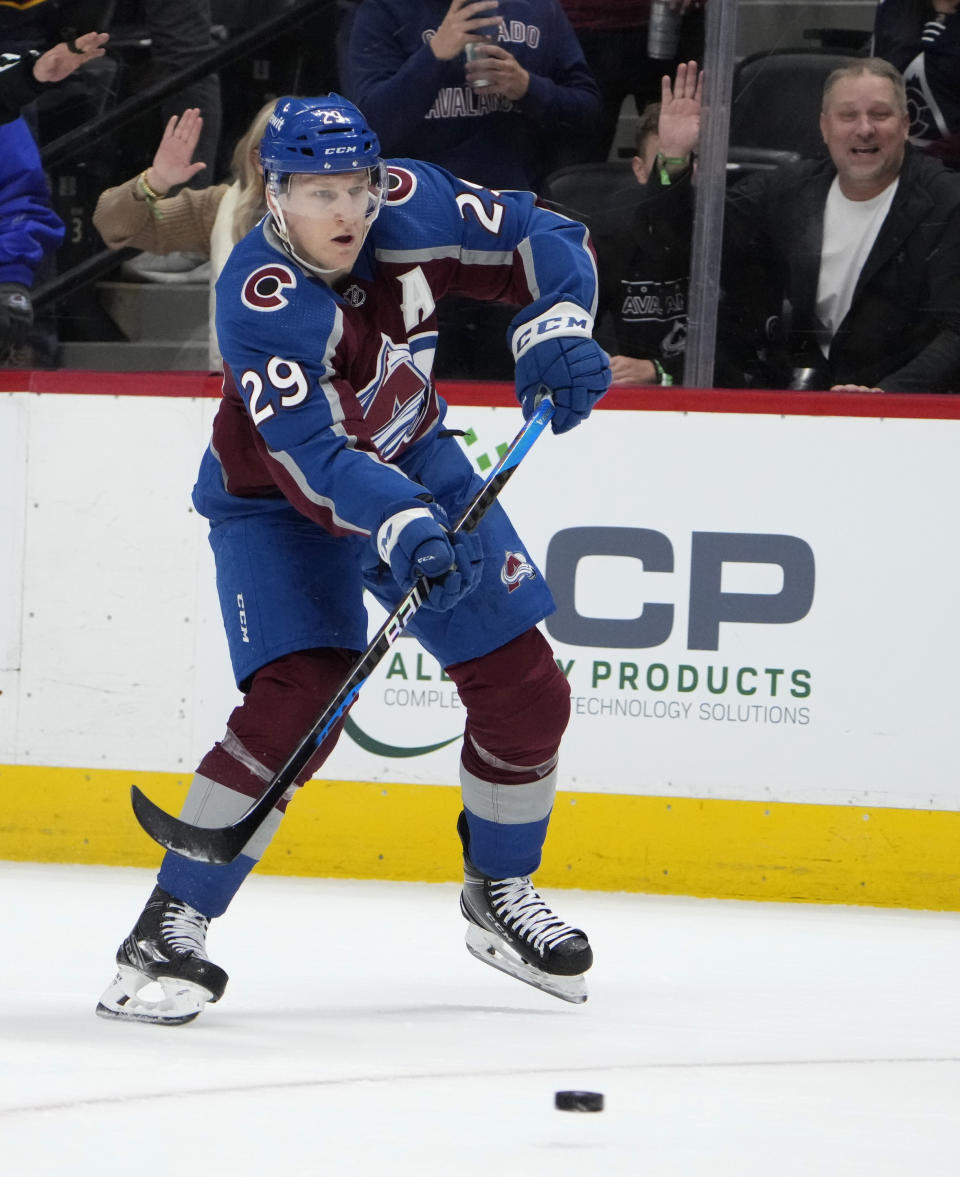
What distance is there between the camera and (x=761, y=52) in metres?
3.26

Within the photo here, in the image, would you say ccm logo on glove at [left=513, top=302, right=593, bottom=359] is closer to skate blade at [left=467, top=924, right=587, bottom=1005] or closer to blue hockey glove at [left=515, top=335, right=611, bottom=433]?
blue hockey glove at [left=515, top=335, right=611, bottom=433]

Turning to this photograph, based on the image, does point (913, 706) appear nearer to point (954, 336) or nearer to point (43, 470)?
point (954, 336)

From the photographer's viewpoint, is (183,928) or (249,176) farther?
(249,176)

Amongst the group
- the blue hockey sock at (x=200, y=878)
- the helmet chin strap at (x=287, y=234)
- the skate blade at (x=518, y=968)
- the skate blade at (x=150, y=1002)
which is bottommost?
the skate blade at (x=518, y=968)

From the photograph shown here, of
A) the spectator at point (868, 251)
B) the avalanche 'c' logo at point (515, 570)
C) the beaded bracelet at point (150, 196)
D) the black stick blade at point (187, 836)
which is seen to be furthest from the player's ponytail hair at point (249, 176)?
the black stick blade at point (187, 836)

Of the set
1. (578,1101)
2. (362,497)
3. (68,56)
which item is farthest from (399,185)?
(68,56)

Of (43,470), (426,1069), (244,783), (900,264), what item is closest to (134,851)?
(43,470)

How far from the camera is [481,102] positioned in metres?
3.36

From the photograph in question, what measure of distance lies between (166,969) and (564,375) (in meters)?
0.95

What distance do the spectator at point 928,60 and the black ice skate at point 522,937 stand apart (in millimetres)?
1632

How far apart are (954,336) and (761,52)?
650mm

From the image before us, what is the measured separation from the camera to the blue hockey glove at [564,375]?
2340 mm

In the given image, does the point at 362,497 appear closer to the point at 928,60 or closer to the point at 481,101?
the point at 481,101

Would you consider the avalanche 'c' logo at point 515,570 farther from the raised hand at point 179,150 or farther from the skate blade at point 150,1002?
the raised hand at point 179,150
